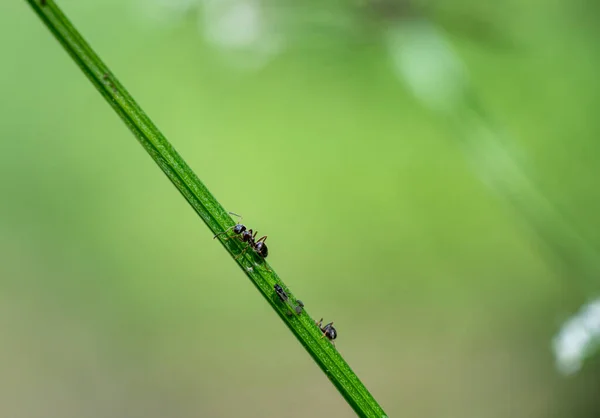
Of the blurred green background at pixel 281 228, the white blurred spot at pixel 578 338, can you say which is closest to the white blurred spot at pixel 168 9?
the blurred green background at pixel 281 228

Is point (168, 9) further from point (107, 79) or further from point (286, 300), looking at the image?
point (286, 300)

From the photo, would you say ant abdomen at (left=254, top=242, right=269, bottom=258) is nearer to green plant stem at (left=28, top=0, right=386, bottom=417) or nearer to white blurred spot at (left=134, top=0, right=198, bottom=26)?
green plant stem at (left=28, top=0, right=386, bottom=417)

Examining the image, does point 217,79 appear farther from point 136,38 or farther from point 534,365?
point 534,365

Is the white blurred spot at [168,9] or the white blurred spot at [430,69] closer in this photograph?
Result: the white blurred spot at [430,69]

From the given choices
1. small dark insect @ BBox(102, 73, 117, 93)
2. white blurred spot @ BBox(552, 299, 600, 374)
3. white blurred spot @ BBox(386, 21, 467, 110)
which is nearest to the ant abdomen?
small dark insect @ BBox(102, 73, 117, 93)

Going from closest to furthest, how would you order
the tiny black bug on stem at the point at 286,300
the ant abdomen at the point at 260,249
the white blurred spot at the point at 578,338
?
the tiny black bug on stem at the point at 286,300 → the ant abdomen at the point at 260,249 → the white blurred spot at the point at 578,338

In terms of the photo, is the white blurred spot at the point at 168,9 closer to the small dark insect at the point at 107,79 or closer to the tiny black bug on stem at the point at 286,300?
the small dark insect at the point at 107,79
